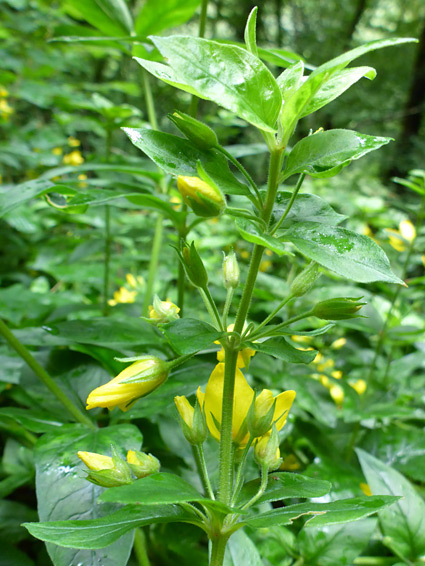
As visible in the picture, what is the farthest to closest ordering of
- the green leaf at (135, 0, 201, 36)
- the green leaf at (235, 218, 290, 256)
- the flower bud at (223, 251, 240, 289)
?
the green leaf at (135, 0, 201, 36) → the flower bud at (223, 251, 240, 289) → the green leaf at (235, 218, 290, 256)

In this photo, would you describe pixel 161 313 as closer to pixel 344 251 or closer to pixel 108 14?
pixel 344 251

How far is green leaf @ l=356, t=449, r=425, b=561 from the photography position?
53 centimetres

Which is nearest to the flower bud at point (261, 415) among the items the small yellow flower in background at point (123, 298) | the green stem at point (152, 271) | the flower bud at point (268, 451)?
the flower bud at point (268, 451)

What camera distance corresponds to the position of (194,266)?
1.19 feet

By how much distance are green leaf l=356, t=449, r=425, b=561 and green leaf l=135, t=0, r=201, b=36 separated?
80 centimetres

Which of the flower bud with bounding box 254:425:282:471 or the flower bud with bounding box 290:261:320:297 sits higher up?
the flower bud with bounding box 290:261:320:297

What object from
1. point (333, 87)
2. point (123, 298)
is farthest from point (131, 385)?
point (123, 298)

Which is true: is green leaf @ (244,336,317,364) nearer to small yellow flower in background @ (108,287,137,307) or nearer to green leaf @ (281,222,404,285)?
green leaf @ (281,222,404,285)

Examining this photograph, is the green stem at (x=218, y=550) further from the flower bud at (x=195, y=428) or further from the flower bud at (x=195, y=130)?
the flower bud at (x=195, y=130)

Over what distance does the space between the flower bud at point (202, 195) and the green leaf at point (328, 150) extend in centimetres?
6

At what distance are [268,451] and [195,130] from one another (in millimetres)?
267

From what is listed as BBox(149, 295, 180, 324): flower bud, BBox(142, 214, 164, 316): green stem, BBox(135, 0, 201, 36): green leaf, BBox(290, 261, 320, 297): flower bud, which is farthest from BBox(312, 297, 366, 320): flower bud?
BBox(135, 0, 201, 36): green leaf

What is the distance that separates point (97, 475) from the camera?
0.33m

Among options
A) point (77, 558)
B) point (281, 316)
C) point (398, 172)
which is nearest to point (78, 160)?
point (281, 316)
